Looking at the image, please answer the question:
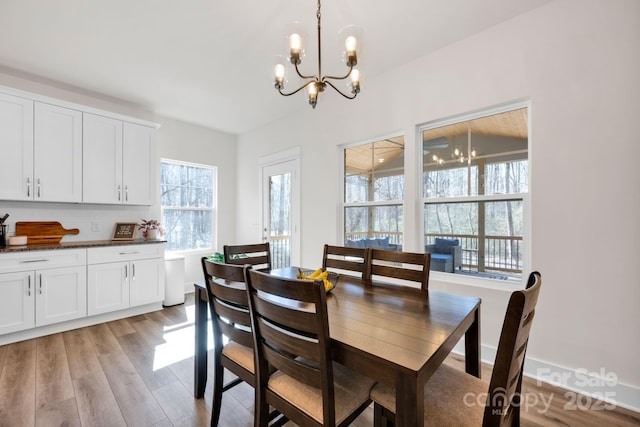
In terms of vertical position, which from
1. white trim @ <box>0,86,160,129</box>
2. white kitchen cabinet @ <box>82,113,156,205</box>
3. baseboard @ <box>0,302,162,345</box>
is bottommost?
baseboard @ <box>0,302,162,345</box>

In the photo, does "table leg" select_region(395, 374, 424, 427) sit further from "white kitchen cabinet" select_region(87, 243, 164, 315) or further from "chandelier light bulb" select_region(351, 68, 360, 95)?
"white kitchen cabinet" select_region(87, 243, 164, 315)

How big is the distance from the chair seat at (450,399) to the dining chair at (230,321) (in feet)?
2.15

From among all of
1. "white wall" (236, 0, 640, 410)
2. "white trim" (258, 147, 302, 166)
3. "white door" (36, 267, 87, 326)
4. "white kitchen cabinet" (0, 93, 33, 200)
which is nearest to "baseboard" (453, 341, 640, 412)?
"white wall" (236, 0, 640, 410)

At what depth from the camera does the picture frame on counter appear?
3643 mm

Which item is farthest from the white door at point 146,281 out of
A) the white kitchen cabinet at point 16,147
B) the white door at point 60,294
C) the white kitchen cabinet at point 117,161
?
the white kitchen cabinet at point 16,147

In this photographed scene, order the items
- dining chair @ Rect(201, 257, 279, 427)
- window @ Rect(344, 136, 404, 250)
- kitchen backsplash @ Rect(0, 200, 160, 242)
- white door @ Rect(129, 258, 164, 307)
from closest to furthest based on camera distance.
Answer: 1. dining chair @ Rect(201, 257, 279, 427)
2. window @ Rect(344, 136, 404, 250)
3. kitchen backsplash @ Rect(0, 200, 160, 242)
4. white door @ Rect(129, 258, 164, 307)

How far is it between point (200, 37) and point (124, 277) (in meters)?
2.74

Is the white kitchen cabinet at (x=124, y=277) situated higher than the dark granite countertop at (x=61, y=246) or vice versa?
the dark granite countertop at (x=61, y=246)

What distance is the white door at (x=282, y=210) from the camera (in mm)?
3932

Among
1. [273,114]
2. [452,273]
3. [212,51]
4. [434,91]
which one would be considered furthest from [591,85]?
[273,114]

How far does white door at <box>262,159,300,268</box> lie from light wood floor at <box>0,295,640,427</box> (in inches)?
67.7

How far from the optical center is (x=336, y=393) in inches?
46.4

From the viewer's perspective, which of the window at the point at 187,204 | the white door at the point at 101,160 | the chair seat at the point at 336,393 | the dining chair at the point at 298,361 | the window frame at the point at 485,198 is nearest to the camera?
the dining chair at the point at 298,361

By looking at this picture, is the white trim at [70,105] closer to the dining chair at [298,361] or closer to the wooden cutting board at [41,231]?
the wooden cutting board at [41,231]
